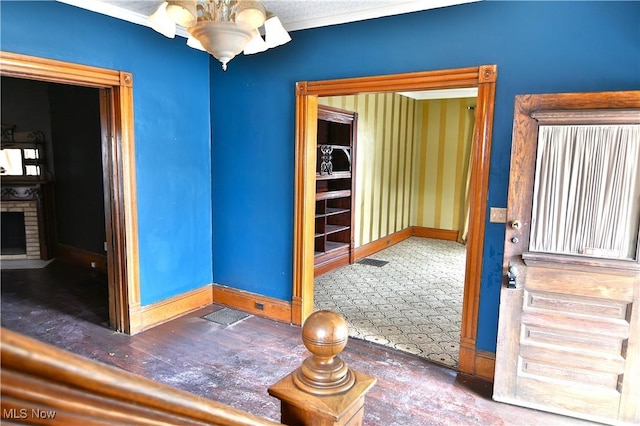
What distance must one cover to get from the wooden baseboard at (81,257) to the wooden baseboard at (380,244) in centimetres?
365

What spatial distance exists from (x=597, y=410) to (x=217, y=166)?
12.1 ft

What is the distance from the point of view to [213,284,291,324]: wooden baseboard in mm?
4078

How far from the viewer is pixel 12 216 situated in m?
6.32

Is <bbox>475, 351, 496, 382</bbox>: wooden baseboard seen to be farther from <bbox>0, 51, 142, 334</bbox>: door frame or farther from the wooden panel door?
<bbox>0, 51, 142, 334</bbox>: door frame

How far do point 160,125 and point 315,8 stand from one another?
170 centimetres

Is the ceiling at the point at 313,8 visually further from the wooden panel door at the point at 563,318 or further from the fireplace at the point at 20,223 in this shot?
the fireplace at the point at 20,223

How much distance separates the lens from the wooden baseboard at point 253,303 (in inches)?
161

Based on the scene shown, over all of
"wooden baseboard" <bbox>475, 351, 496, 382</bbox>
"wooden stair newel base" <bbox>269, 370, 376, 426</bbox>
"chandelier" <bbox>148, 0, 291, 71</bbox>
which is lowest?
"wooden baseboard" <bbox>475, 351, 496, 382</bbox>

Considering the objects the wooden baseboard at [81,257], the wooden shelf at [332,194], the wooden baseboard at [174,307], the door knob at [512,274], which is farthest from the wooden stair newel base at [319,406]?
the wooden baseboard at [81,257]

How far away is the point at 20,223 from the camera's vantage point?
6.33m

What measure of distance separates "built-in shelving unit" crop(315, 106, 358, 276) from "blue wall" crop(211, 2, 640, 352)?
168cm

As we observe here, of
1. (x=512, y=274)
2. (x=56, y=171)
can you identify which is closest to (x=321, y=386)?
(x=512, y=274)

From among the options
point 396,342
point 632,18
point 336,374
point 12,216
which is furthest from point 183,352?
point 12,216

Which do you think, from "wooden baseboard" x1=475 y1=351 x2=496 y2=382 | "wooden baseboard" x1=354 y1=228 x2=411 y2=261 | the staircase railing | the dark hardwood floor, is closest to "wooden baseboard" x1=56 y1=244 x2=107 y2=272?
the dark hardwood floor
